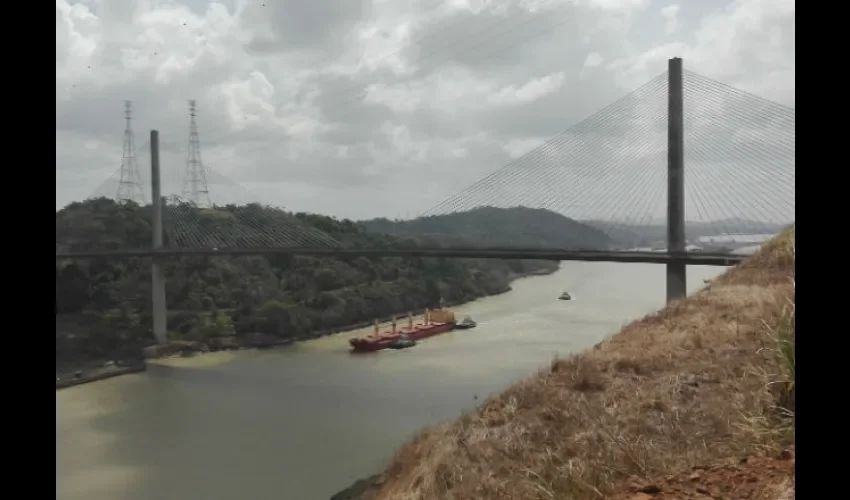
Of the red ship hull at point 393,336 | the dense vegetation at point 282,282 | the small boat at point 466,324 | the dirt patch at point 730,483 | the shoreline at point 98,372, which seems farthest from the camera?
the small boat at point 466,324

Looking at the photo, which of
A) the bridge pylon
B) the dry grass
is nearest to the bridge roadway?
the bridge pylon

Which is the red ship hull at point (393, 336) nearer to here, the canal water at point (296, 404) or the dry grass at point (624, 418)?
→ the canal water at point (296, 404)

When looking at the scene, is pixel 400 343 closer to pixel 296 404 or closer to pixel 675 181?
pixel 296 404

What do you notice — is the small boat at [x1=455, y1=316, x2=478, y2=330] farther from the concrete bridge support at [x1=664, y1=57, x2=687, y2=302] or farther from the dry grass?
the dry grass

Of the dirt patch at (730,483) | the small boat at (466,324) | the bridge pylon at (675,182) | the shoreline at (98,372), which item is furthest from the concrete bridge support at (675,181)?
the shoreline at (98,372)

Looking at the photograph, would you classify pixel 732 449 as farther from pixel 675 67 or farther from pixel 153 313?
pixel 153 313

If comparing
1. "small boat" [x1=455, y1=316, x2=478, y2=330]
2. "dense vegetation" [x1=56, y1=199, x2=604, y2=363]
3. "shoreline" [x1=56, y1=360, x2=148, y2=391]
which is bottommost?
"shoreline" [x1=56, y1=360, x2=148, y2=391]

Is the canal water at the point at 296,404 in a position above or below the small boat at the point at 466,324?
below
